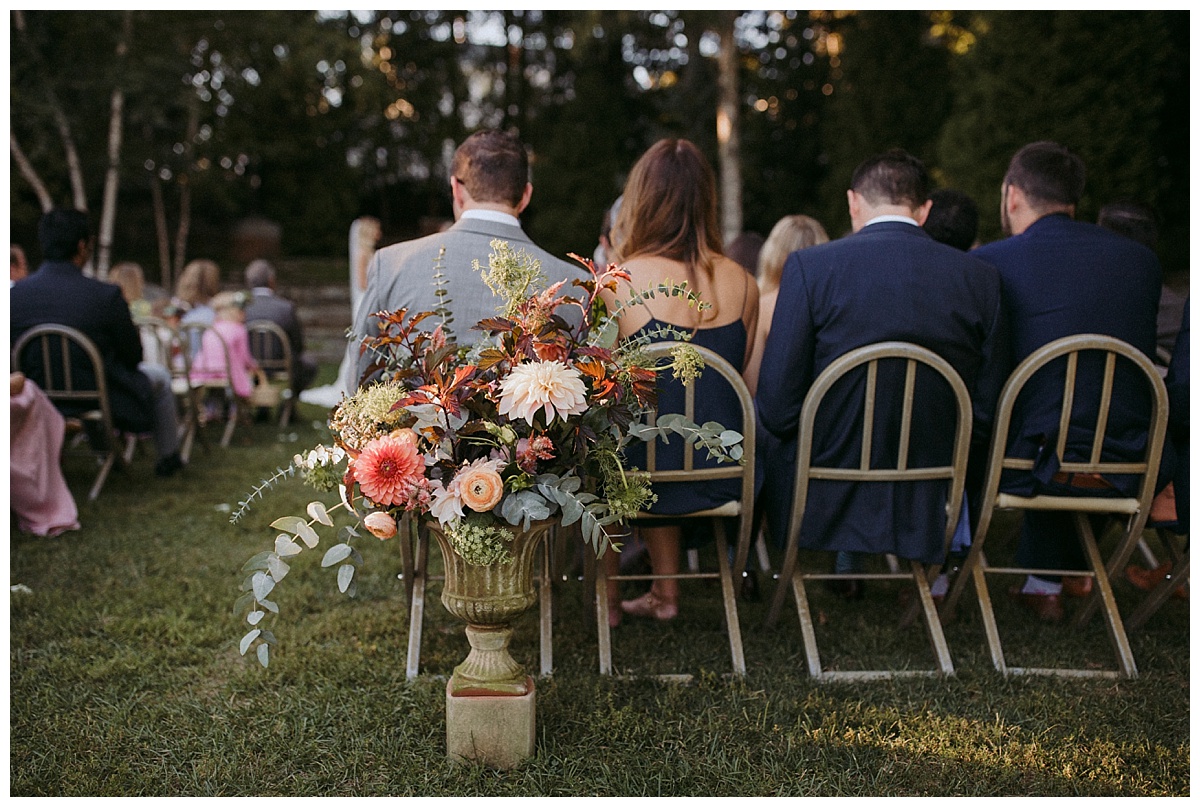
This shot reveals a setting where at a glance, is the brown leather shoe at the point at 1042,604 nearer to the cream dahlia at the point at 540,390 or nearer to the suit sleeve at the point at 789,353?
the suit sleeve at the point at 789,353

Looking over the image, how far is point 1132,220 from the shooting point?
4.00 m

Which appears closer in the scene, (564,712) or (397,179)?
(564,712)

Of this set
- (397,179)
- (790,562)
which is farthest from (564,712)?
(397,179)

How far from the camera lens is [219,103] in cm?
1467

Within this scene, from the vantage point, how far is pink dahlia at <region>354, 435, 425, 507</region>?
1950 millimetres

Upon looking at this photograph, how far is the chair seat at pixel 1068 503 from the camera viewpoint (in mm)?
2980

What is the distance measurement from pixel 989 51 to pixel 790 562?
342 inches

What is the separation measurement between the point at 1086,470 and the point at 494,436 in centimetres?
190

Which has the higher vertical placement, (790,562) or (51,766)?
(790,562)

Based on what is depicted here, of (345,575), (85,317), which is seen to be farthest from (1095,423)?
(85,317)

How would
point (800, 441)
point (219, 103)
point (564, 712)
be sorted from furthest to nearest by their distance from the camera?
point (219, 103) < point (800, 441) < point (564, 712)

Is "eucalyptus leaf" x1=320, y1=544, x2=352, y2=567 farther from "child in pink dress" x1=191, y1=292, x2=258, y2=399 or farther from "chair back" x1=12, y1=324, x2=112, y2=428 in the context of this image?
"child in pink dress" x1=191, y1=292, x2=258, y2=399

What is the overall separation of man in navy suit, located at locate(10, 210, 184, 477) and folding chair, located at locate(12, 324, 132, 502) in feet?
0.05

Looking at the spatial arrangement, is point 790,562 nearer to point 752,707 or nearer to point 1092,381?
point 752,707
